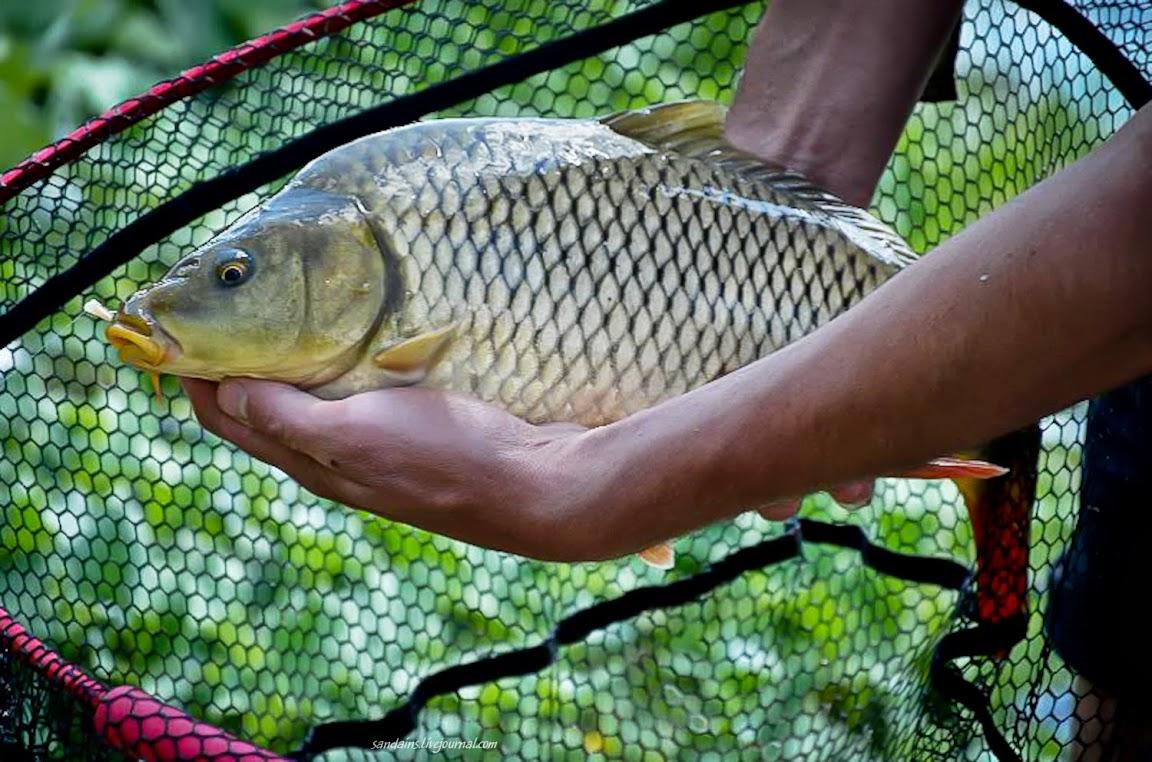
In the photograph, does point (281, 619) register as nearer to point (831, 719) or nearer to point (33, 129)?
point (831, 719)

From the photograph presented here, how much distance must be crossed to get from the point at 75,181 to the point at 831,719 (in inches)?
35.9

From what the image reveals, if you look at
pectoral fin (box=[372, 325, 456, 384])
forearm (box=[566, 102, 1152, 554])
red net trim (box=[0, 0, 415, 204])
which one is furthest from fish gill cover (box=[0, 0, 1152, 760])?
forearm (box=[566, 102, 1152, 554])

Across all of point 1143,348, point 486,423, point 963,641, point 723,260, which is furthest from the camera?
point 963,641

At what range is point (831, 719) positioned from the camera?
5.51ft

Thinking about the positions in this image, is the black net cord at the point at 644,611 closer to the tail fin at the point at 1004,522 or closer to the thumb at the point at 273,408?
the tail fin at the point at 1004,522

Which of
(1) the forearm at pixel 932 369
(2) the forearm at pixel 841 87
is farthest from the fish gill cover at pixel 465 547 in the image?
(1) the forearm at pixel 932 369

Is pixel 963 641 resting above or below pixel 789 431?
below

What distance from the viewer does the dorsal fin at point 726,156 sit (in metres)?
1.21

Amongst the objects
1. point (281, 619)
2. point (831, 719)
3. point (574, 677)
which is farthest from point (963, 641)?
point (281, 619)

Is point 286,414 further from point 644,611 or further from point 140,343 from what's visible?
point 644,611

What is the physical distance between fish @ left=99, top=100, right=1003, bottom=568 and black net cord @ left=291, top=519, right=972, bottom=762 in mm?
491

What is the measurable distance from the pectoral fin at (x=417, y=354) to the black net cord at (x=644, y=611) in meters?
0.56

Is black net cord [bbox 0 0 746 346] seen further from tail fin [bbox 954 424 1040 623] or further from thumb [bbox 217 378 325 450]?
tail fin [bbox 954 424 1040 623]

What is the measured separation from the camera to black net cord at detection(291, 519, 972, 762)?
5.09ft
